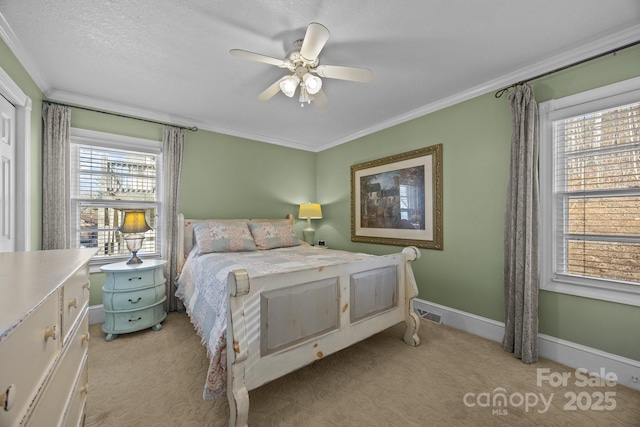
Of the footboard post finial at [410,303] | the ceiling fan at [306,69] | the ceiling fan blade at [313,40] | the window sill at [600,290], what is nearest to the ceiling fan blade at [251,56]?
the ceiling fan at [306,69]

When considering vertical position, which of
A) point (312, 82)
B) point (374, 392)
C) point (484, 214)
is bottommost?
point (374, 392)

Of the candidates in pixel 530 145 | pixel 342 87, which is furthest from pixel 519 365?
pixel 342 87

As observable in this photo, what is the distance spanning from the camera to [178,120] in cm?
345

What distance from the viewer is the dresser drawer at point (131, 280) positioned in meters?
2.60

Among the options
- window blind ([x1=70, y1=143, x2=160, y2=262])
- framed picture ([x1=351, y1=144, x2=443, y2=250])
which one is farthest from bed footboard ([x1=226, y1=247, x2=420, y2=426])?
window blind ([x1=70, y1=143, x2=160, y2=262])

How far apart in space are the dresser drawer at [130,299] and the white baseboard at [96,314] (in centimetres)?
58

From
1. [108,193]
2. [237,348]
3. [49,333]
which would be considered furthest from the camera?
[108,193]

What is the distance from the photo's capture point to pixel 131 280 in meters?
2.65

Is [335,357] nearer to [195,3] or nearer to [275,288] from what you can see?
[275,288]

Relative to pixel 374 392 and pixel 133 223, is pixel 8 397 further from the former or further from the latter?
pixel 133 223

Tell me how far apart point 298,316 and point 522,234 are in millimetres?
1989

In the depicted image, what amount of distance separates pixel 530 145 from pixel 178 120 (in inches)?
153

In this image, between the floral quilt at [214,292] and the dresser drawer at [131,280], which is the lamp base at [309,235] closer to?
the floral quilt at [214,292]

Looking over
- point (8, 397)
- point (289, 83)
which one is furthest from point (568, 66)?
point (8, 397)
